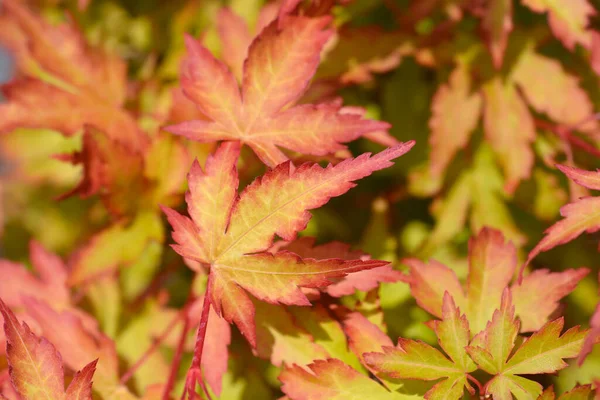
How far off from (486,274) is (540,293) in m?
0.08

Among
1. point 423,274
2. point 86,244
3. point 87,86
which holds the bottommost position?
point 423,274

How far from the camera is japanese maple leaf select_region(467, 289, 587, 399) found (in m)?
0.61

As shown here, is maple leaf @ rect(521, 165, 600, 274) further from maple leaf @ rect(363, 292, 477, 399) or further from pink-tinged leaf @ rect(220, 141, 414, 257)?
pink-tinged leaf @ rect(220, 141, 414, 257)

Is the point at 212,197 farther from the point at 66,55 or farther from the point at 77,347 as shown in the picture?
the point at 66,55

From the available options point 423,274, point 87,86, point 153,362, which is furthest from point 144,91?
point 423,274

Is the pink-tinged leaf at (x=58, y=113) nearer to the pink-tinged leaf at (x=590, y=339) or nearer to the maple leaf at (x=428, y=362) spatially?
the maple leaf at (x=428, y=362)

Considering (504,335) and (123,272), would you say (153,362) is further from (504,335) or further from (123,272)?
(504,335)

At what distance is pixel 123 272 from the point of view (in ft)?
3.96

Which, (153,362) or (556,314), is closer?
(556,314)

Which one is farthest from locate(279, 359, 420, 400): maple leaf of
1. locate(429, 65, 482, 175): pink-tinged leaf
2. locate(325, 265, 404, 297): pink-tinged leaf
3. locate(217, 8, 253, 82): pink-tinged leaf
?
locate(217, 8, 253, 82): pink-tinged leaf

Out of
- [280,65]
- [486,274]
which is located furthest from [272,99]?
[486,274]

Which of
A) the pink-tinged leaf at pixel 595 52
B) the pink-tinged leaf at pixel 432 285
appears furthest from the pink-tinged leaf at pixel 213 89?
the pink-tinged leaf at pixel 595 52

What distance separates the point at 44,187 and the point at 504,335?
127cm

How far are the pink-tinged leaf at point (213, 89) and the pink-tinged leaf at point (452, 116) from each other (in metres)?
0.42
